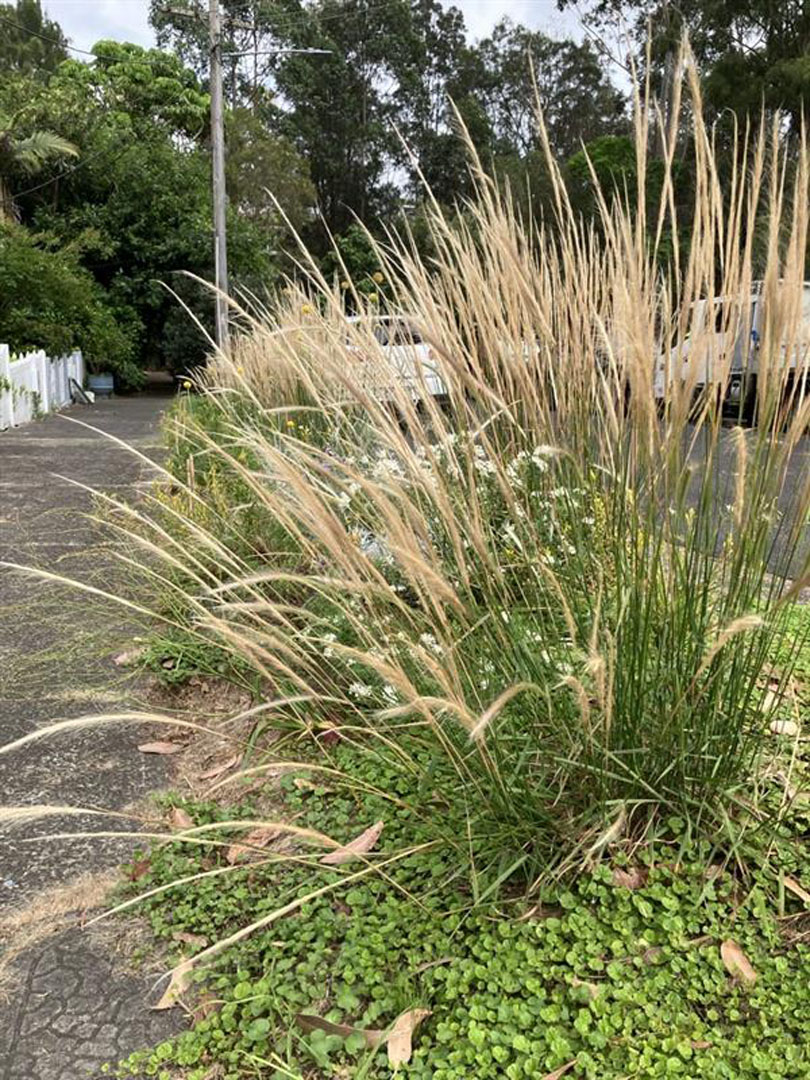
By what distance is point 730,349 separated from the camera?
4.68ft

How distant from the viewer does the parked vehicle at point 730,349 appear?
4.47 ft

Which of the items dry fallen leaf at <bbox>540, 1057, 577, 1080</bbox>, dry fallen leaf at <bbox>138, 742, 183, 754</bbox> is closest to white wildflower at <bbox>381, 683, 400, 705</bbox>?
dry fallen leaf at <bbox>540, 1057, 577, 1080</bbox>

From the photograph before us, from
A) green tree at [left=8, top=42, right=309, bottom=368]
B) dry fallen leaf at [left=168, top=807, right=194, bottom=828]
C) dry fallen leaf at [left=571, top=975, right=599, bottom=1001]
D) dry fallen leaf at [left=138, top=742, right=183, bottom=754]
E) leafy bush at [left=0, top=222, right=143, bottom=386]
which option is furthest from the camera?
green tree at [left=8, top=42, right=309, bottom=368]

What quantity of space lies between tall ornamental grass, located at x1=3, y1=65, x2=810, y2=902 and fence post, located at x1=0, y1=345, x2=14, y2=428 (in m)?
10.1

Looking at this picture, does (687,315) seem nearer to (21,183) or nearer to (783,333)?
(783,333)

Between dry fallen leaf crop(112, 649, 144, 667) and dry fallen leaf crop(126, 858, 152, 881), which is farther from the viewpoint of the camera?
dry fallen leaf crop(112, 649, 144, 667)

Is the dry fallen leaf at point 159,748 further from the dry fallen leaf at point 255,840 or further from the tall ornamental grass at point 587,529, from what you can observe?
the tall ornamental grass at point 587,529

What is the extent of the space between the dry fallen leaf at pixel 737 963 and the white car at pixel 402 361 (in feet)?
3.45

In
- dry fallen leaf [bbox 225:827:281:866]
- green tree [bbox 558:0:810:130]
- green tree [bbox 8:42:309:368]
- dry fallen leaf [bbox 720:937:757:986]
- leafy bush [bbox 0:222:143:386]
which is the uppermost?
green tree [bbox 558:0:810:130]

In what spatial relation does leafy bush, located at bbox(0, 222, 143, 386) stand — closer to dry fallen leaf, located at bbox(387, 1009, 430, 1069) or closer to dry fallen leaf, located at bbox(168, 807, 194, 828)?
dry fallen leaf, located at bbox(168, 807, 194, 828)

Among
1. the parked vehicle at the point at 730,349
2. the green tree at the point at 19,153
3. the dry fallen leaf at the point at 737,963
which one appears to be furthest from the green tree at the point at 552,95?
the dry fallen leaf at the point at 737,963

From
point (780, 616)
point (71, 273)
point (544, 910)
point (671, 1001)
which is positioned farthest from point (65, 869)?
point (71, 273)

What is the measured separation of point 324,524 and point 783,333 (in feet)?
2.46

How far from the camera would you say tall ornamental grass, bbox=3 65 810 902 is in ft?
4.48
